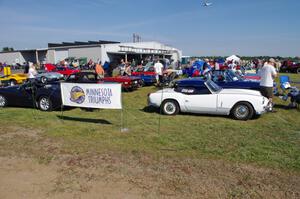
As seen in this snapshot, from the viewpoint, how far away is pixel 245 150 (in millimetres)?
5348

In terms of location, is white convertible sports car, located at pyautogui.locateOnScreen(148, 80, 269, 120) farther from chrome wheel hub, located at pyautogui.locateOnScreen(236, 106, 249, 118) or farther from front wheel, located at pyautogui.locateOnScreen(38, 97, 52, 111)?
front wheel, located at pyautogui.locateOnScreen(38, 97, 52, 111)

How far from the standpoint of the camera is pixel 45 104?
9820 millimetres

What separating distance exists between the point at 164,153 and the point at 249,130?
2.87 metres

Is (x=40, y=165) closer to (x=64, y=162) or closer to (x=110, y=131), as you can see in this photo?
(x=64, y=162)

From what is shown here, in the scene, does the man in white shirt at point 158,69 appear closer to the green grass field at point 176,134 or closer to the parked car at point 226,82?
the parked car at point 226,82

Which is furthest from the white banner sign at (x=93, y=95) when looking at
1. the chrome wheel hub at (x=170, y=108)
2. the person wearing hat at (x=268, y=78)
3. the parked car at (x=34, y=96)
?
the person wearing hat at (x=268, y=78)

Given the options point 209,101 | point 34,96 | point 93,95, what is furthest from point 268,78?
point 34,96

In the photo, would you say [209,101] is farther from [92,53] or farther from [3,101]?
[92,53]

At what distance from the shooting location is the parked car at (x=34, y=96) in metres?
9.65

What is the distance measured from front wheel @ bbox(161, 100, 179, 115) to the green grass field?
1.03ft

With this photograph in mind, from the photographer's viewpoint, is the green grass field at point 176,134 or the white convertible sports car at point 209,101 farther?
the white convertible sports car at point 209,101

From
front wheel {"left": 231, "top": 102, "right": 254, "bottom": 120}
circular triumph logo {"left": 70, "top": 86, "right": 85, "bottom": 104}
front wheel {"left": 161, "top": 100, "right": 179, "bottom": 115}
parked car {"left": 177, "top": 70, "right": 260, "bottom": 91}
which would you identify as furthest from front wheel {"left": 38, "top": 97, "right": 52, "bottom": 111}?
front wheel {"left": 231, "top": 102, "right": 254, "bottom": 120}

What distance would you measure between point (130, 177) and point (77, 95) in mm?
4214

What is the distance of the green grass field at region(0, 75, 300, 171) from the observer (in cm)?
522
